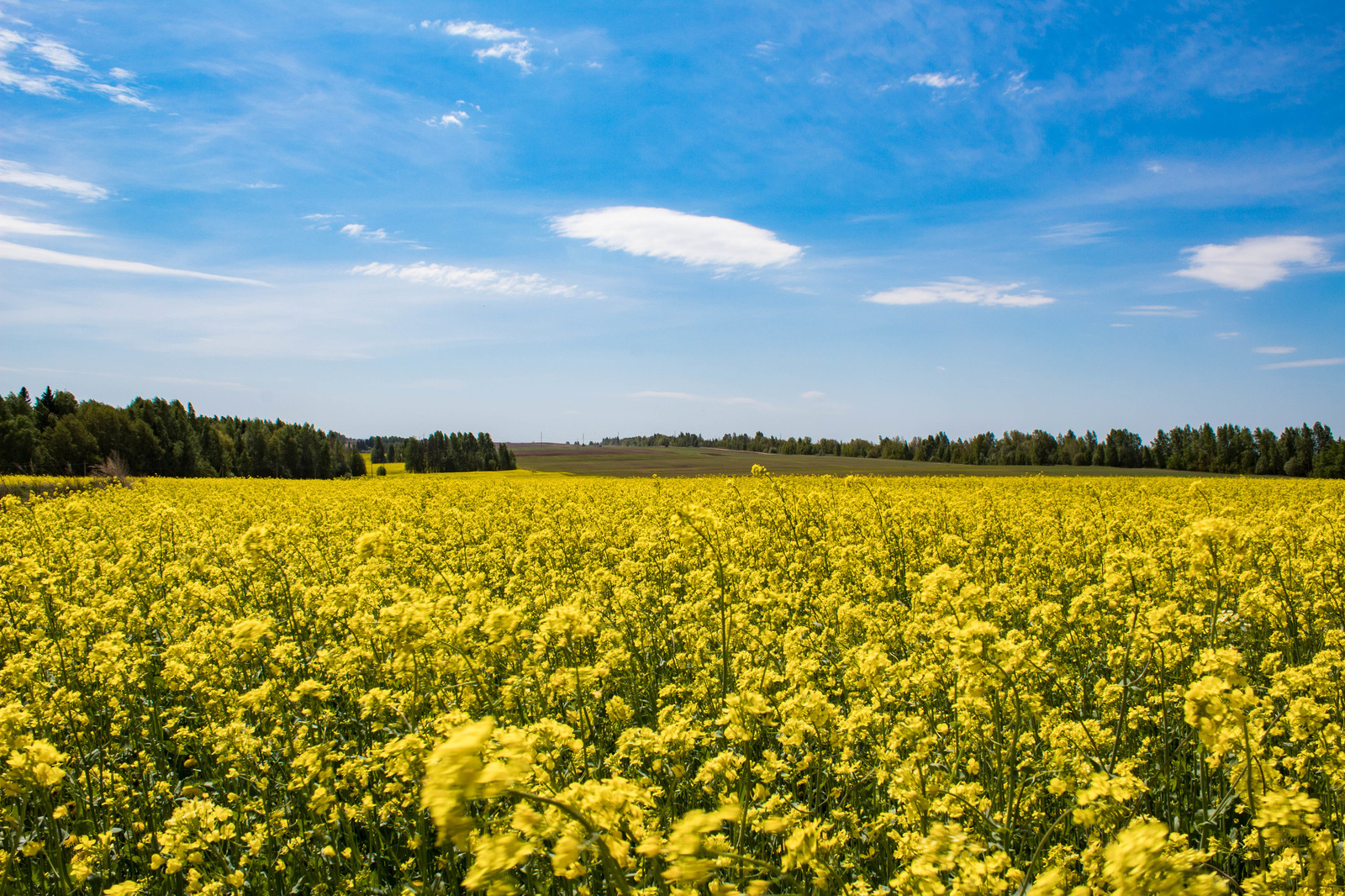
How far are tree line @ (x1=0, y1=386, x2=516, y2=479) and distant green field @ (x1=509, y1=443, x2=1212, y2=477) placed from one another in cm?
1686

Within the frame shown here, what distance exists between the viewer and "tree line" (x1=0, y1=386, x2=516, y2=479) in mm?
45375

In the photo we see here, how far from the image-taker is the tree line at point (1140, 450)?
55906 millimetres

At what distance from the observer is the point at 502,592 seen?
8.11m

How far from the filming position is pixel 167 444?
56938 millimetres

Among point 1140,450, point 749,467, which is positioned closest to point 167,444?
point 749,467

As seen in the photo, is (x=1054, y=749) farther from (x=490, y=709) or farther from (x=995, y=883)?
(x=490, y=709)

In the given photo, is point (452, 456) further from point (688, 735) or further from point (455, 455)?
point (688, 735)

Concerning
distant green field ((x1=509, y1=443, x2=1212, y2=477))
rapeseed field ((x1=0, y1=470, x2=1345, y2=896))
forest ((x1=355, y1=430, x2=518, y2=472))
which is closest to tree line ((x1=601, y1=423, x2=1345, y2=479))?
distant green field ((x1=509, y1=443, x2=1212, y2=477))

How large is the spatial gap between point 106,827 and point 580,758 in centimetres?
369

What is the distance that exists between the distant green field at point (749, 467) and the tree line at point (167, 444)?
16864 mm

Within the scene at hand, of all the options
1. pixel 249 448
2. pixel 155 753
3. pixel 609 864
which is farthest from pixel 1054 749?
pixel 249 448

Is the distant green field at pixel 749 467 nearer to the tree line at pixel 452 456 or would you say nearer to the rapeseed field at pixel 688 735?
the tree line at pixel 452 456

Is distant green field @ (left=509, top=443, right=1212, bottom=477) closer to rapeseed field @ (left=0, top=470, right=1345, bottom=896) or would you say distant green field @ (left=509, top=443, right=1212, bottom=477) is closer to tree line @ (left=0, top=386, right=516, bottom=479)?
tree line @ (left=0, top=386, right=516, bottom=479)

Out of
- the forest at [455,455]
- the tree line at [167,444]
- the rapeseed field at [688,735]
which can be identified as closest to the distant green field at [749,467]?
the forest at [455,455]
